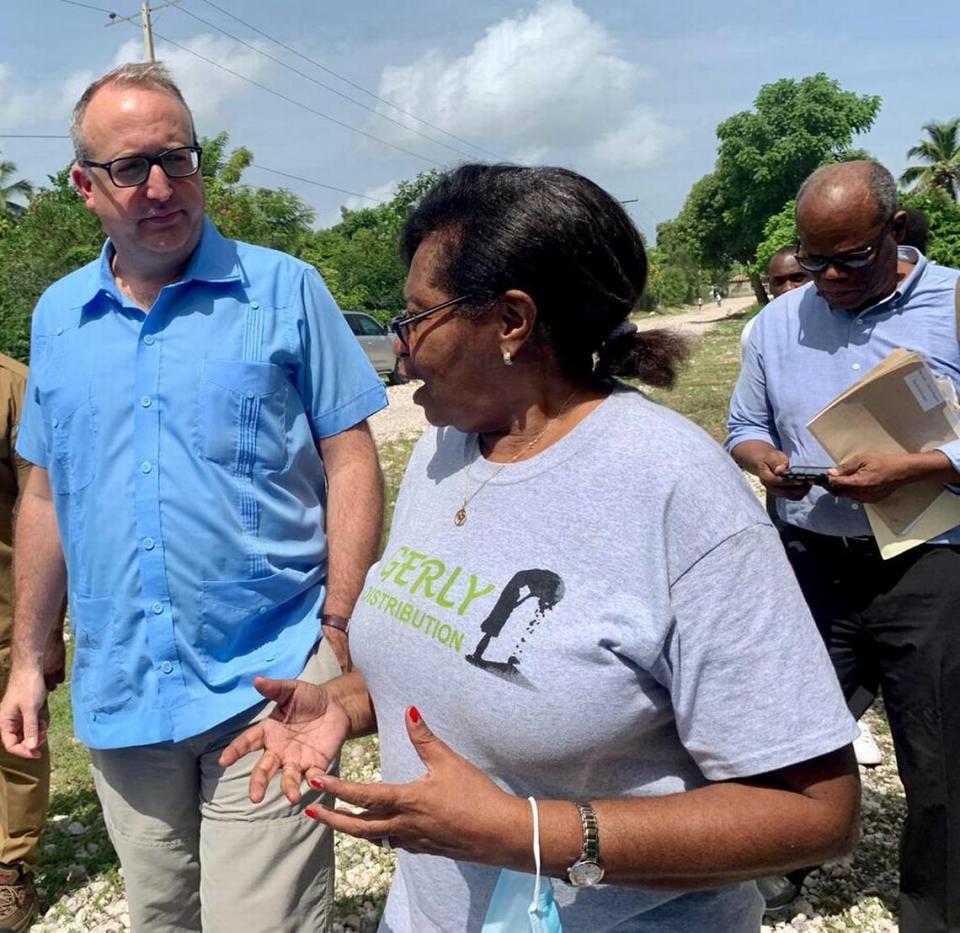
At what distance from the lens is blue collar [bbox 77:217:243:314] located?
7.76 ft

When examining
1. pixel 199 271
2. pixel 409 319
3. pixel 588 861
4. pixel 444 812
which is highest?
pixel 199 271

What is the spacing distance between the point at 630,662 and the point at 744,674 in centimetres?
15

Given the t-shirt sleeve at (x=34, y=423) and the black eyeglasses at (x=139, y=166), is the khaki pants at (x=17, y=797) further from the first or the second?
the black eyeglasses at (x=139, y=166)

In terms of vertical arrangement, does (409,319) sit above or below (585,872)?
above

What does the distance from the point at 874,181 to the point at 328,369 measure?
1679 millimetres

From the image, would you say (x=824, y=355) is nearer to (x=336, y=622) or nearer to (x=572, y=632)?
(x=336, y=622)

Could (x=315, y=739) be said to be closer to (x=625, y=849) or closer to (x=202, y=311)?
(x=625, y=849)

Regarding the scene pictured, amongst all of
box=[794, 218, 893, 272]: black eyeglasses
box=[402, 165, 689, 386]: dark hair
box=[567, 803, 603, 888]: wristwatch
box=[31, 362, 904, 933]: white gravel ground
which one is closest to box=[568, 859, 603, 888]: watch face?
box=[567, 803, 603, 888]: wristwatch

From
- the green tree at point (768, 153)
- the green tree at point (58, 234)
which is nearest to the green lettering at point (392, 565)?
the green tree at point (58, 234)

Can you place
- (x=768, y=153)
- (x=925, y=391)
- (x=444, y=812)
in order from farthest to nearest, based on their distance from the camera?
(x=768, y=153)
(x=925, y=391)
(x=444, y=812)

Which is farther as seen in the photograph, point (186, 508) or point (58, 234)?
point (58, 234)

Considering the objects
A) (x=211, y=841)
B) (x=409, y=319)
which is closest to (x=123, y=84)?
(x=409, y=319)

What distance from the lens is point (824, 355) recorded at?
3.04 metres

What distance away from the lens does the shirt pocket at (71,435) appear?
2.32 meters
